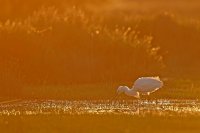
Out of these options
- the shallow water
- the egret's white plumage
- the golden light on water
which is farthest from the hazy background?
the shallow water

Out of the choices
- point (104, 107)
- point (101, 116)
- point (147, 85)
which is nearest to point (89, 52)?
point (147, 85)

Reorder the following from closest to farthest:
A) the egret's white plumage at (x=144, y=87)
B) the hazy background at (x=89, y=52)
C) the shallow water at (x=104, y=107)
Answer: the shallow water at (x=104, y=107), the egret's white plumage at (x=144, y=87), the hazy background at (x=89, y=52)

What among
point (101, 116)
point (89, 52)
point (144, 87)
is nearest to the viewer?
point (101, 116)

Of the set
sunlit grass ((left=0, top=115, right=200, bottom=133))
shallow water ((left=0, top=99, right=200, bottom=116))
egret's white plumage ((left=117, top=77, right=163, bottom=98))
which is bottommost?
sunlit grass ((left=0, top=115, right=200, bottom=133))

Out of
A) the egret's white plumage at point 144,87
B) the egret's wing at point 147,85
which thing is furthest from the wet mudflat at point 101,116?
the egret's wing at point 147,85

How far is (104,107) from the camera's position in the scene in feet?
59.1

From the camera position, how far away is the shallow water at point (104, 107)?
56.0ft

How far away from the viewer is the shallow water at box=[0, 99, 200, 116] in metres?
17.1

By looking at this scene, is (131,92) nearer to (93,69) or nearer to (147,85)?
(147,85)

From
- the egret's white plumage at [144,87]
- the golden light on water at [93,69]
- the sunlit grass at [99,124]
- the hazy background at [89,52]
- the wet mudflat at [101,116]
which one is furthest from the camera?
the hazy background at [89,52]

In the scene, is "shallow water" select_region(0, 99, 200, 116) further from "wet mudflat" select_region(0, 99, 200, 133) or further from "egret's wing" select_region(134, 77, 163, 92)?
"egret's wing" select_region(134, 77, 163, 92)

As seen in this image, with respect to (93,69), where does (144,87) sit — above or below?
below

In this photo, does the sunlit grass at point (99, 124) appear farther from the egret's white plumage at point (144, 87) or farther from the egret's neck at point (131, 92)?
the egret's white plumage at point (144, 87)

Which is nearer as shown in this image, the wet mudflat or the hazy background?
the wet mudflat
